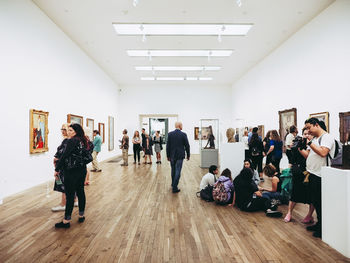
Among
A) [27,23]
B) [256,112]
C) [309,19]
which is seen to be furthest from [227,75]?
[27,23]

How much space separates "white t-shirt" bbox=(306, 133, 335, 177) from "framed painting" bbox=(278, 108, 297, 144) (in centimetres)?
656

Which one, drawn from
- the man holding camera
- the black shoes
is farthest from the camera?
the black shoes

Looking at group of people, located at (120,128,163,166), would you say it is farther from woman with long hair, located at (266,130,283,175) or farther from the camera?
the camera

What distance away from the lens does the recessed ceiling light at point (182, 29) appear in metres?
9.13

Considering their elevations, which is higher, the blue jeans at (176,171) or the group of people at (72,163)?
the group of people at (72,163)

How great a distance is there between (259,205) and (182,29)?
24.2 ft

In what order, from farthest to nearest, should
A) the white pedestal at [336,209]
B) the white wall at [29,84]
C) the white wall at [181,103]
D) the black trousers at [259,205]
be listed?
the white wall at [181,103]
the white wall at [29,84]
the black trousers at [259,205]
the white pedestal at [336,209]

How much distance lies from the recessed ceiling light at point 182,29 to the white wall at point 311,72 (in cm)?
237

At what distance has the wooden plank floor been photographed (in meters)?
3.21

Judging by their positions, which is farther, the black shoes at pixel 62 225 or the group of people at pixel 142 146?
the group of people at pixel 142 146

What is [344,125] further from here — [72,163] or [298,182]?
[72,163]

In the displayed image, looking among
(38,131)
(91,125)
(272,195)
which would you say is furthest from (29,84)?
(272,195)

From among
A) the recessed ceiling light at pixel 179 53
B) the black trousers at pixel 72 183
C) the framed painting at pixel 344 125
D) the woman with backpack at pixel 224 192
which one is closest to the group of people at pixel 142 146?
the recessed ceiling light at pixel 179 53

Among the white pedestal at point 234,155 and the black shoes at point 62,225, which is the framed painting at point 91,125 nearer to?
the white pedestal at point 234,155
